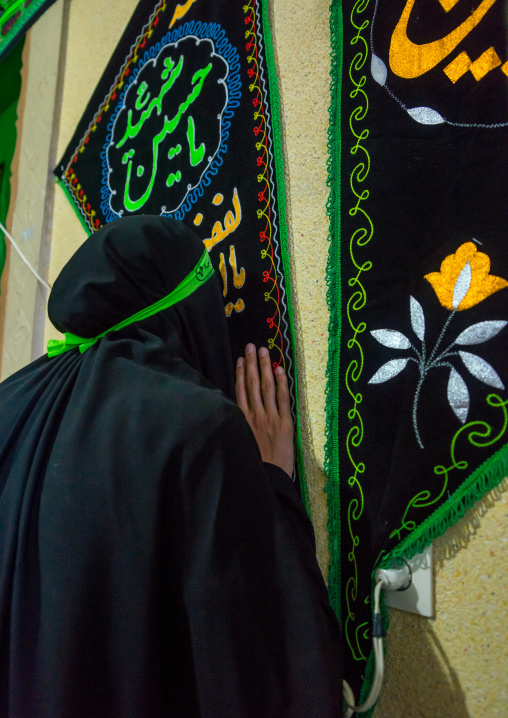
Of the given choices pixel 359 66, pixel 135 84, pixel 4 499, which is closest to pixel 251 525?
pixel 4 499

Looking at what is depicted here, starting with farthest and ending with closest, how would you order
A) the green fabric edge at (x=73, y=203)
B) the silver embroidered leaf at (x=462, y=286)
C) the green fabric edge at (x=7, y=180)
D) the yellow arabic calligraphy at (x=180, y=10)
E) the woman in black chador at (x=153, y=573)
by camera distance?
the green fabric edge at (x=7, y=180) → the green fabric edge at (x=73, y=203) → the yellow arabic calligraphy at (x=180, y=10) → the silver embroidered leaf at (x=462, y=286) → the woman in black chador at (x=153, y=573)

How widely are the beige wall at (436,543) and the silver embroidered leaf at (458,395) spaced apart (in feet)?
0.37

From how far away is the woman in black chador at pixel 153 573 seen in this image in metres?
0.63

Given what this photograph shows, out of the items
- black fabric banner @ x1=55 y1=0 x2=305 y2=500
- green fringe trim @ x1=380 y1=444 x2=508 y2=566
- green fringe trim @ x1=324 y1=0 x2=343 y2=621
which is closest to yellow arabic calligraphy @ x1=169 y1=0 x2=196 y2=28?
black fabric banner @ x1=55 y1=0 x2=305 y2=500

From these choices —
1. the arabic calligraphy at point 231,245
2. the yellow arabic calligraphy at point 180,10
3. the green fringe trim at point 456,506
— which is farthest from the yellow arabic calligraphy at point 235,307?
the yellow arabic calligraphy at point 180,10

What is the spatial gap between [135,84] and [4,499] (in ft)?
4.49

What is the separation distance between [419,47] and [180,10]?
0.91 m

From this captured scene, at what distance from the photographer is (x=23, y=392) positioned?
89cm

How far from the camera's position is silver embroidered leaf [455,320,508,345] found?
70 cm

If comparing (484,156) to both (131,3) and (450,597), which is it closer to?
(450,597)

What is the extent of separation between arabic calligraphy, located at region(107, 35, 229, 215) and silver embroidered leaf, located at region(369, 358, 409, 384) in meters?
0.74

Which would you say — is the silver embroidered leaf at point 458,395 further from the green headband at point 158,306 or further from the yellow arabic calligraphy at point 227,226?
the yellow arabic calligraphy at point 227,226

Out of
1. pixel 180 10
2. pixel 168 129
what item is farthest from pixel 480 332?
pixel 180 10

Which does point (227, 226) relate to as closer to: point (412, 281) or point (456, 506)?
point (412, 281)
